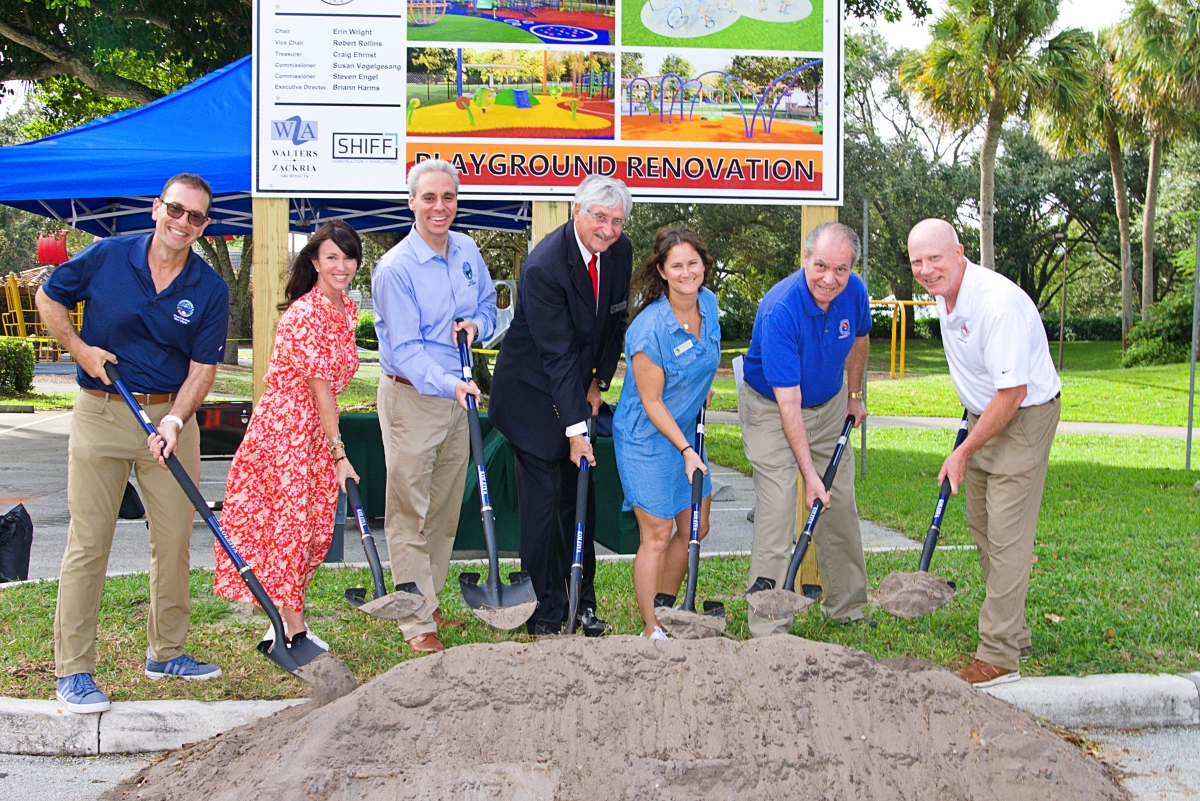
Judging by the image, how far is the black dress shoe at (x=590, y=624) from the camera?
4.90 metres

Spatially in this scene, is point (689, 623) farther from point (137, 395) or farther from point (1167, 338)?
point (1167, 338)

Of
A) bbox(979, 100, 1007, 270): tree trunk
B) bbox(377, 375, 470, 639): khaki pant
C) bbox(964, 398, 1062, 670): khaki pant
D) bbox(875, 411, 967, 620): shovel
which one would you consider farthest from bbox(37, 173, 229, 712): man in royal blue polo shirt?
bbox(979, 100, 1007, 270): tree trunk

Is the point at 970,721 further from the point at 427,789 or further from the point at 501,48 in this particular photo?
the point at 501,48

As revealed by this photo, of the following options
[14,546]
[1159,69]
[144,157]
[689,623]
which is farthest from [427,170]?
[1159,69]

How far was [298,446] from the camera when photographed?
4574mm

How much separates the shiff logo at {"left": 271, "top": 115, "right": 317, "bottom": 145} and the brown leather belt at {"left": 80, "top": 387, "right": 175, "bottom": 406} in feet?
6.56

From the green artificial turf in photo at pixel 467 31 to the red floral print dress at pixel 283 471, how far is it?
196 cm

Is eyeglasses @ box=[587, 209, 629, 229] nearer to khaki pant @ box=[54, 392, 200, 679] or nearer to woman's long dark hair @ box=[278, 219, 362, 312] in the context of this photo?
woman's long dark hair @ box=[278, 219, 362, 312]

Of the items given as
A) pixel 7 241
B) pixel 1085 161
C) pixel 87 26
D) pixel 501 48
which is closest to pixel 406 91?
pixel 501 48

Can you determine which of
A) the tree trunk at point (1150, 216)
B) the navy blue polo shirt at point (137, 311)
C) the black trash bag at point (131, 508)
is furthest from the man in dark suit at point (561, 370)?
the tree trunk at point (1150, 216)

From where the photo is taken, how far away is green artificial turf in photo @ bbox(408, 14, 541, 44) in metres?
5.83

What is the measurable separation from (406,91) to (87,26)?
38.8ft

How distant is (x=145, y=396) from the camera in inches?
168

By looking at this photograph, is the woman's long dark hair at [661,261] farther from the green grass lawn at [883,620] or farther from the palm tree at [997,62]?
the palm tree at [997,62]
